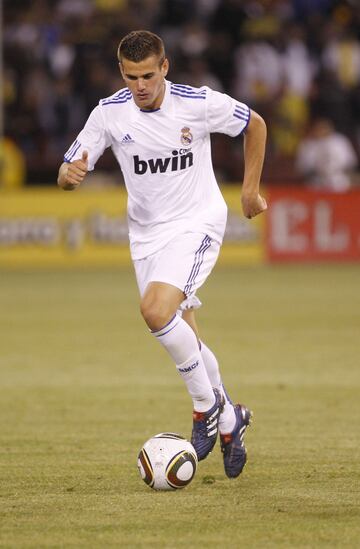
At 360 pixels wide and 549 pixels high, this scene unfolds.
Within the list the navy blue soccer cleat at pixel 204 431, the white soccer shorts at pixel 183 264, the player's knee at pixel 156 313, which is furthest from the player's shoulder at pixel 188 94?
the navy blue soccer cleat at pixel 204 431

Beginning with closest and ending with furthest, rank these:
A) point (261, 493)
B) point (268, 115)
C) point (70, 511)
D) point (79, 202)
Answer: point (70, 511), point (261, 493), point (79, 202), point (268, 115)

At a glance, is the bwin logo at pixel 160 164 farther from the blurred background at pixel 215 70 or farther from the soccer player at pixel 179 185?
the blurred background at pixel 215 70

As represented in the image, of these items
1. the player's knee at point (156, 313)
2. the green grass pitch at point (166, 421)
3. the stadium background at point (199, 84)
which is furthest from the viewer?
the stadium background at point (199, 84)

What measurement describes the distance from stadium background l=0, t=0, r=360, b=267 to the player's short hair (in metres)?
13.8

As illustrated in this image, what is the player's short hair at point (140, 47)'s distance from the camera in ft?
21.1

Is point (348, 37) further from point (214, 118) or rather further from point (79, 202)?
point (214, 118)

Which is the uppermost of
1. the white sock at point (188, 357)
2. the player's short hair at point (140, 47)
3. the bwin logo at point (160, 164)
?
the player's short hair at point (140, 47)

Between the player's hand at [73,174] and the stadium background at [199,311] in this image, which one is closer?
the stadium background at [199,311]

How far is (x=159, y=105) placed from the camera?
6.72 metres

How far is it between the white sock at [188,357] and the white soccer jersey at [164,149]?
50cm

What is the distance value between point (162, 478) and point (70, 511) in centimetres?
66

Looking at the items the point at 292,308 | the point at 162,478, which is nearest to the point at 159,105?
the point at 162,478

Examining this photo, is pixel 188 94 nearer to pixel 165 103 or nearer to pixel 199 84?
→ pixel 165 103

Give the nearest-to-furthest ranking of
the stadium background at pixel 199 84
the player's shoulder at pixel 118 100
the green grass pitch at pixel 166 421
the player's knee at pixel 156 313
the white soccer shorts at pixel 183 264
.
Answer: the green grass pitch at pixel 166 421
the player's knee at pixel 156 313
the white soccer shorts at pixel 183 264
the player's shoulder at pixel 118 100
the stadium background at pixel 199 84
